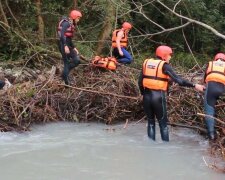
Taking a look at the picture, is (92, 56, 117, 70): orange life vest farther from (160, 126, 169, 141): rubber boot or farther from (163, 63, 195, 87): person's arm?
(163, 63, 195, 87): person's arm

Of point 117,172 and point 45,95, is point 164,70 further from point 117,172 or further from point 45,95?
point 45,95

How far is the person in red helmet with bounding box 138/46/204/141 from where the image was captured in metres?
7.81

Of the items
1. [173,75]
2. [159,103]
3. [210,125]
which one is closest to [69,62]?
[159,103]

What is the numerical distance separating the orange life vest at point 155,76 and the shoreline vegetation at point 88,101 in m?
1.00

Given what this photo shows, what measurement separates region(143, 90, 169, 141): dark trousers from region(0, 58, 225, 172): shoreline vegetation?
1.48 feet

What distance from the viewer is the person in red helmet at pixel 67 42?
388 inches

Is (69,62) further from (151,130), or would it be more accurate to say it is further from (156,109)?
(156,109)

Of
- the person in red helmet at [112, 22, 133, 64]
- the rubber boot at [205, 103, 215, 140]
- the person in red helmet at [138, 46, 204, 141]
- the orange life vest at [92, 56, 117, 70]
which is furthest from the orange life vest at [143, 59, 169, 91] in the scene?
the person in red helmet at [112, 22, 133, 64]

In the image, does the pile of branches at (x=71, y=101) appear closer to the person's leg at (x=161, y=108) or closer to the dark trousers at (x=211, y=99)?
the person's leg at (x=161, y=108)

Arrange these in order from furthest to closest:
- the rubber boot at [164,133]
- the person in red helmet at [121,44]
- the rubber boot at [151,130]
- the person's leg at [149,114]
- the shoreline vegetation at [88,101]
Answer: the person in red helmet at [121,44]
the shoreline vegetation at [88,101]
the rubber boot at [151,130]
the rubber boot at [164,133]
the person's leg at [149,114]

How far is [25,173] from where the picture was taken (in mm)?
6695

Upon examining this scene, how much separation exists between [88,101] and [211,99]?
2689mm

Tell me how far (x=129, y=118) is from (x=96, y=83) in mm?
1025

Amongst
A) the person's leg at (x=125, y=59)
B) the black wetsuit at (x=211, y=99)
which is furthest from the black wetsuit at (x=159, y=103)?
the person's leg at (x=125, y=59)
